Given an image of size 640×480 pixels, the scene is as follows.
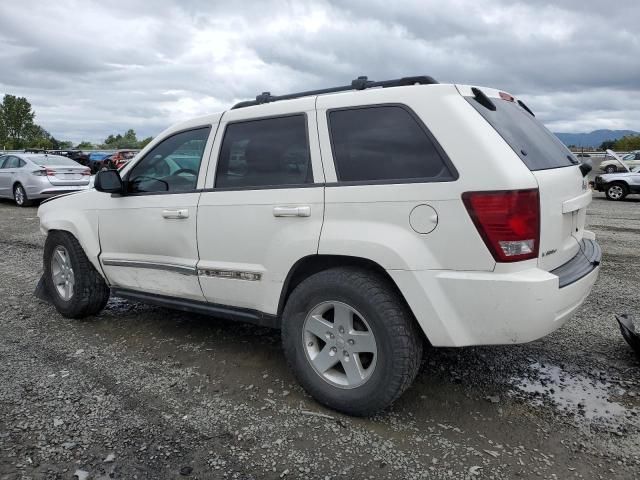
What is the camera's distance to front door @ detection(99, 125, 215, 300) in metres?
3.85

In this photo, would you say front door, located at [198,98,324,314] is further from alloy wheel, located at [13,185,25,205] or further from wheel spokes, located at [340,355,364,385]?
alloy wheel, located at [13,185,25,205]

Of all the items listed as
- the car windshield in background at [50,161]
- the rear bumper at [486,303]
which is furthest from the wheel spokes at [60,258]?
the car windshield in background at [50,161]

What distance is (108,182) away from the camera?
163 inches

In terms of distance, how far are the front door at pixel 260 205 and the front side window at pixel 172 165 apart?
218mm

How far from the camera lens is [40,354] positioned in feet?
13.5

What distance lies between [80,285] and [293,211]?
2.50m

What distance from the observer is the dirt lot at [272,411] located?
2.69m

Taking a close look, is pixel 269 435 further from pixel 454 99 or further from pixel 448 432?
pixel 454 99

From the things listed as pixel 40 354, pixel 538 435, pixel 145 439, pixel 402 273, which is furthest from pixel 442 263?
pixel 40 354

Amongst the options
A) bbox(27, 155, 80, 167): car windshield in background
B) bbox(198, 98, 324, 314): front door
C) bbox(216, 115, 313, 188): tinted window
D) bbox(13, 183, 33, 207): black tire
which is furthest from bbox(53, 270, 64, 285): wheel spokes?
bbox(13, 183, 33, 207): black tire

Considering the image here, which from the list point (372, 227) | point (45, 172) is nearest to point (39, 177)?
point (45, 172)

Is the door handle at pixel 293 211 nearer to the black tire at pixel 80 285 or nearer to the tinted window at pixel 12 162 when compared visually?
the black tire at pixel 80 285

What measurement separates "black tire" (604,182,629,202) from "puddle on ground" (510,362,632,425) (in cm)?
1537

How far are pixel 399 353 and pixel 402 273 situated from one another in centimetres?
43
